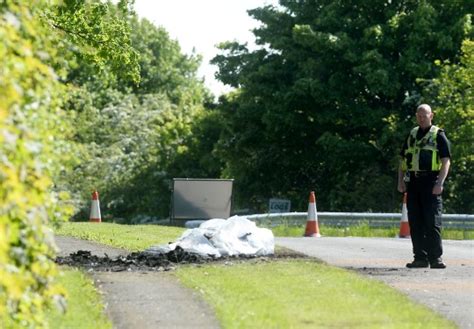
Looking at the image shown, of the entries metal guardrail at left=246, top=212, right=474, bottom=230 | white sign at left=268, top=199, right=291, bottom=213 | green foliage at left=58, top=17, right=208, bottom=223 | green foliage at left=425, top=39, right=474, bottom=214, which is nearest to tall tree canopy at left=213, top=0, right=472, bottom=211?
green foliage at left=425, top=39, right=474, bottom=214

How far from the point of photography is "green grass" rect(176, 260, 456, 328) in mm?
10148

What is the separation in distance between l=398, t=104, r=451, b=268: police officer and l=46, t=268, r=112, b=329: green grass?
461 centimetres

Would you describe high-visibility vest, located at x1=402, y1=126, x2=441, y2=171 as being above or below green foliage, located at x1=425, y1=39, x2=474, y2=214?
below

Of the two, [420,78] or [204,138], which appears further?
[204,138]

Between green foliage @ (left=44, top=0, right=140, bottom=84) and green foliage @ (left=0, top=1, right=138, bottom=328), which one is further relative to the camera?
green foliage @ (left=44, top=0, right=140, bottom=84)

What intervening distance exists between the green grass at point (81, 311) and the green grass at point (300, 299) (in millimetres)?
893

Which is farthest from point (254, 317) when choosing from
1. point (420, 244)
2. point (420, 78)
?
point (420, 78)

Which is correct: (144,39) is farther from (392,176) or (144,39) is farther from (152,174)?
(392,176)

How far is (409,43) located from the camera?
1877 inches

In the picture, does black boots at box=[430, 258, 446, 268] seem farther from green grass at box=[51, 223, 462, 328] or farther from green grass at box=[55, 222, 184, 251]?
green grass at box=[55, 222, 184, 251]

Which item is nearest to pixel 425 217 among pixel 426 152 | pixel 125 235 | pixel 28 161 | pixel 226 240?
pixel 426 152

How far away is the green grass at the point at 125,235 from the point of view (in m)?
18.9

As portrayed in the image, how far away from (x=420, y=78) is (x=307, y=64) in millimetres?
4500

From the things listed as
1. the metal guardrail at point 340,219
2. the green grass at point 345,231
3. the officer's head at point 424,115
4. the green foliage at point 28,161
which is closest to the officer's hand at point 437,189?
the officer's head at point 424,115
